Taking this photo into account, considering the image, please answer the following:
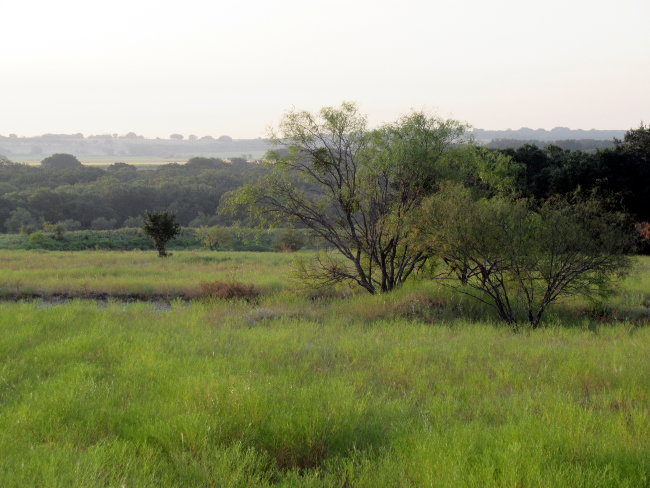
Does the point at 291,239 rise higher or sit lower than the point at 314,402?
lower

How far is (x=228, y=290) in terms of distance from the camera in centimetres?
1808

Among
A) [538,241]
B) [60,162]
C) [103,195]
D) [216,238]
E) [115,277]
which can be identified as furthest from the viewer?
[60,162]

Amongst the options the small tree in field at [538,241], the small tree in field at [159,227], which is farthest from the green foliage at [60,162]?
the small tree in field at [538,241]

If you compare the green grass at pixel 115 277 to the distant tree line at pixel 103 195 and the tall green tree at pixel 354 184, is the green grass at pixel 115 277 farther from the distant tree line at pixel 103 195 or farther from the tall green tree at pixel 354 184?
the distant tree line at pixel 103 195

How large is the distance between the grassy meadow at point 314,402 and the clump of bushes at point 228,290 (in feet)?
14.8

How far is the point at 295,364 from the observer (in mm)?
8281

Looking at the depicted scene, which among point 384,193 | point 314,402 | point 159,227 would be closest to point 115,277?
point 159,227

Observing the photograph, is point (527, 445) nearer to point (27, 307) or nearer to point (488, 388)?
point (488, 388)

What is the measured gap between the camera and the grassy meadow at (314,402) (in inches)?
170

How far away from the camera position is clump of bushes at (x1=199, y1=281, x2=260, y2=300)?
17755 millimetres

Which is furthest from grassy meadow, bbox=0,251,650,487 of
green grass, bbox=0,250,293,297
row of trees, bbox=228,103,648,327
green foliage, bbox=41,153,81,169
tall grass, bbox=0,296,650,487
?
green foliage, bbox=41,153,81,169

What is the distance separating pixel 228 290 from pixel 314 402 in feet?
41.5

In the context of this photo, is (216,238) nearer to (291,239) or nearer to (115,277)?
(291,239)

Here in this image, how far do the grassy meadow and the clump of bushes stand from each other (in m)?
4.52
